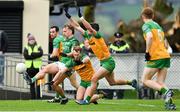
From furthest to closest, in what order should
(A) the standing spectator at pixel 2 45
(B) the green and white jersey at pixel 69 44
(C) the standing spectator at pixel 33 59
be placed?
→ 1. (A) the standing spectator at pixel 2 45
2. (C) the standing spectator at pixel 33 59
3. (B) the green and white jersey at pixel 69 44

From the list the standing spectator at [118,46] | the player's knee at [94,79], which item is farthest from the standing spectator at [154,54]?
the standing spectator at [118,46]

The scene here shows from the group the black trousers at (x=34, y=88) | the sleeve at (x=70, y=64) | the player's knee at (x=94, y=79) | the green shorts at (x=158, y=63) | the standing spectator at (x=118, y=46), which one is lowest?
the black trousers at (x=34, y=88)

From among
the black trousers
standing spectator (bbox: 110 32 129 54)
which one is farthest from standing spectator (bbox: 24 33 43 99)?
standing spectator (bbox: 110 32 129 54)

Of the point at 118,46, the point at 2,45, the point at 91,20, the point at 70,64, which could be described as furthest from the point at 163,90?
the point at 91,20

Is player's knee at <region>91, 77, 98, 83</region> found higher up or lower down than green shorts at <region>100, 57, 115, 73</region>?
lower down

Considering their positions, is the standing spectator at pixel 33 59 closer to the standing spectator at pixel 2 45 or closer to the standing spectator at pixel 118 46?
the standing spectator at pixel 2 45

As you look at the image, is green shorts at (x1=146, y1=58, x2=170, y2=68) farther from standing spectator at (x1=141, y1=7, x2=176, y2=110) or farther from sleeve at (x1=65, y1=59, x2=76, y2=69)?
sleeve at (x1=65, y1=59, x2=76, y2=69)

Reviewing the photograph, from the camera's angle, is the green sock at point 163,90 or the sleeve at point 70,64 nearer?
the green sock at point 163,90

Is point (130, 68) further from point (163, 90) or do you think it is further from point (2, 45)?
point (163, 90)

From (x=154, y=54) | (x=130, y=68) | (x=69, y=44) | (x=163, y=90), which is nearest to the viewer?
(x=163, y=90)

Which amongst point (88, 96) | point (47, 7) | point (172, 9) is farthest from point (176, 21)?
point (88, 96)

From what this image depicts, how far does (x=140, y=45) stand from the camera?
37.1 metres

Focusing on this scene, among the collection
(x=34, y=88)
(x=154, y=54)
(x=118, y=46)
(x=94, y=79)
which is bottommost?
(x=34, y=88)

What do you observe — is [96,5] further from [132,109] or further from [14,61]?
[132,109]
